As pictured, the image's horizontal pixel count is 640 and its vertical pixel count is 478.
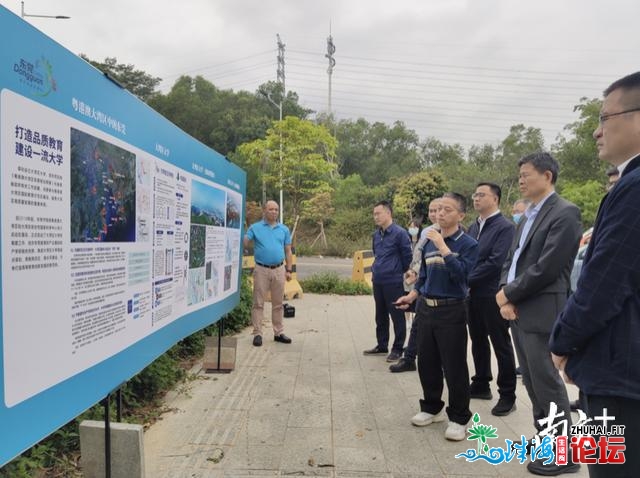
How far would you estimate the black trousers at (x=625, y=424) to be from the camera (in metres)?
1.57

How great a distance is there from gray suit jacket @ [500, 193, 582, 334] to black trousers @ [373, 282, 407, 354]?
2.31 m

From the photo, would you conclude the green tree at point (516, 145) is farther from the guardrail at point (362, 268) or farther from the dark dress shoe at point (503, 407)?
the dark dress shoe at point (503, 407)

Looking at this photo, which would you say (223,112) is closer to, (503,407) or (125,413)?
(125,413)

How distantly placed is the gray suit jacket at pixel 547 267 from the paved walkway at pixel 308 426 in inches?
40.8

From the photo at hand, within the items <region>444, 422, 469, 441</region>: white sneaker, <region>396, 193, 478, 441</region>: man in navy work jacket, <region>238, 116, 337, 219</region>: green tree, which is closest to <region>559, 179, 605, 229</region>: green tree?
<region>238, 116, 337, 219</region>: green tree

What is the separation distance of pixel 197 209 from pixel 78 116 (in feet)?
5.82

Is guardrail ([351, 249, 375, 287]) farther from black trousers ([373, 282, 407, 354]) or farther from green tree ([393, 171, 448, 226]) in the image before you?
green tree ([393, 171, 448, 226])

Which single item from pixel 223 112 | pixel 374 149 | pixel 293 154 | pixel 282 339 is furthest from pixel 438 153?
pixel 282 339

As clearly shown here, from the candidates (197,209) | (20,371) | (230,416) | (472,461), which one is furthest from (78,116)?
(472,461)

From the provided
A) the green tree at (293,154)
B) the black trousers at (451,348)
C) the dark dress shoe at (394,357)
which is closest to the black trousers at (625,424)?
the black trousers at (451,348)

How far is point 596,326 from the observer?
162cm

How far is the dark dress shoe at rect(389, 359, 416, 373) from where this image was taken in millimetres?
4820

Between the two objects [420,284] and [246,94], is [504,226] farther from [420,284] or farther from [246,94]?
[246,94]

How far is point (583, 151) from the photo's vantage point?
69.6ft
